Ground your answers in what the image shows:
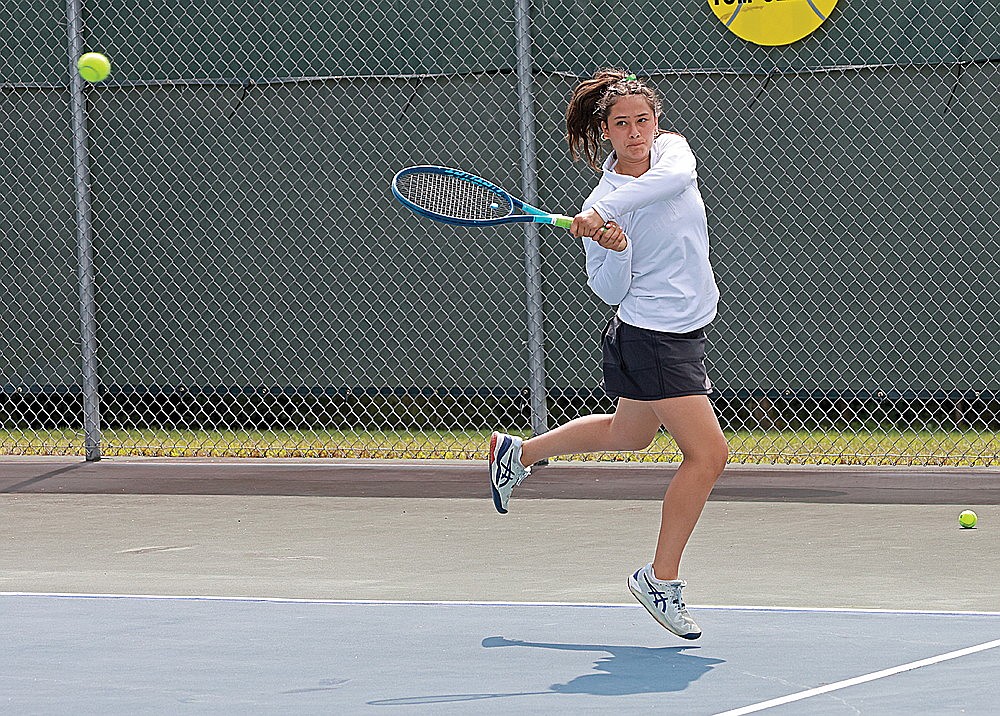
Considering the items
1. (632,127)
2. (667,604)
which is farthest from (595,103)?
(667,604)

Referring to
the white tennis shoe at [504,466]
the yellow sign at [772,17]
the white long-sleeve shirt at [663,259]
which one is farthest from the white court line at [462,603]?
the yellow sign at [772,17]

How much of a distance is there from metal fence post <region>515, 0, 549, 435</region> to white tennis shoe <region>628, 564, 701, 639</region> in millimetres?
3574

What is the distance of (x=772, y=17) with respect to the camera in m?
9.13

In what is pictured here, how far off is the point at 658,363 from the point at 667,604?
0.60 metres

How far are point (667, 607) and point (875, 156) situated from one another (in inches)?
206

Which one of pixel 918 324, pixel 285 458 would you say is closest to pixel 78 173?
pixel 285 458

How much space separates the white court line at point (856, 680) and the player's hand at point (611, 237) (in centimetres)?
118

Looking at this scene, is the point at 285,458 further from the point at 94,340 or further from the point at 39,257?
the point at 39,257

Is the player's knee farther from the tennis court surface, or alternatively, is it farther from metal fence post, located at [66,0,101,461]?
metal fence post, located at [66,0,101,461]

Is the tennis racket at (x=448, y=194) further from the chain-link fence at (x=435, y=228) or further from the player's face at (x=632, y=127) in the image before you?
the chain-link fence at (x=435, y=228)

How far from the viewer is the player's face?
4.72 meters

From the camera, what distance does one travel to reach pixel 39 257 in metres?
10.6

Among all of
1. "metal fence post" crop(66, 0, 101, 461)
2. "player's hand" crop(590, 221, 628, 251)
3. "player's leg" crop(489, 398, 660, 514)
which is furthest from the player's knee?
"metal fence post" crop(66, 0, 101, 461)

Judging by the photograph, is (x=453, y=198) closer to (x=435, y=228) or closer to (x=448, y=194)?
(x=448, y=194)
